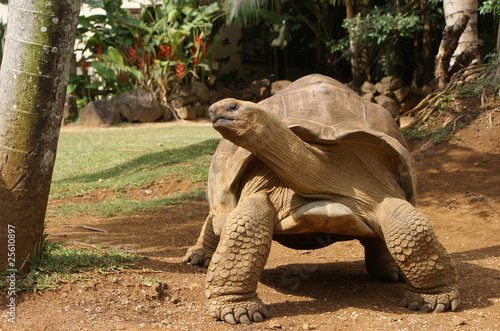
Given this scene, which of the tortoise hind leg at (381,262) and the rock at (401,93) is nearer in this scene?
the tortoise hind leg at (381,262)

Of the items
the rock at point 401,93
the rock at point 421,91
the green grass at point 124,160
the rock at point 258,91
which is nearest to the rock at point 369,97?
the rock at point 401,93

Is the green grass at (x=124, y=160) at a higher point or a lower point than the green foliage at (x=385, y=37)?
lower

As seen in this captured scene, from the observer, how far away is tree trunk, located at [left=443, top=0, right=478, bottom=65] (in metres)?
7.10

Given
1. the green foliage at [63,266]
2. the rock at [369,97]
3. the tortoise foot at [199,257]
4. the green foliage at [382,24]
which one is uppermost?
the green foliage at [382,24]

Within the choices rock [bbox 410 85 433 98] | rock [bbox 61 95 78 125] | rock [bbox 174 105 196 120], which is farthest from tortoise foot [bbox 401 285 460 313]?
rock [bbox 61 95 78 125]

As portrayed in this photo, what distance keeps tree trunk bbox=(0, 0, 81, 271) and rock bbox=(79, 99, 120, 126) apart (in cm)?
998

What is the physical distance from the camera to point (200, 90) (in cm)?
1374

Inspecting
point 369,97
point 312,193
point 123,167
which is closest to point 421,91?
point 369,97

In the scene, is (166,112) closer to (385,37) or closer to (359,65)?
(359,65)

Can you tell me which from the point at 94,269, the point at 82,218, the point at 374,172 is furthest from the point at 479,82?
the point at 94,269

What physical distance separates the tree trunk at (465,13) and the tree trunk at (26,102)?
6.03 metres

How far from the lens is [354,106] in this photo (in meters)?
2.92

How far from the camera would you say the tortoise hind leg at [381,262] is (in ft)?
10.6

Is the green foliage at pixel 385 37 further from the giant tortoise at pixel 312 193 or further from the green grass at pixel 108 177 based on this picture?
the giant tortoise at pixel 312 193
